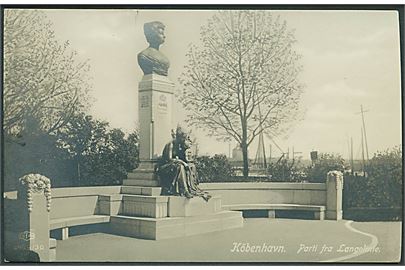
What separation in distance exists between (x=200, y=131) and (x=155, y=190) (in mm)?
549

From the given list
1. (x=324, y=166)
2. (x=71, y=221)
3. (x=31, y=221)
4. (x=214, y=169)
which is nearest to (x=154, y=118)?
(x=214, y=169)

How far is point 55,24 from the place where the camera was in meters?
4.93

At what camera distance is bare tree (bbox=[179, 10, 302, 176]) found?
5008 mm

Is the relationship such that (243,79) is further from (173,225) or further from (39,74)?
(39,74)

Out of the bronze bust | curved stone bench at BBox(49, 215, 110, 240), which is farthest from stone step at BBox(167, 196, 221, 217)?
the bronze bust

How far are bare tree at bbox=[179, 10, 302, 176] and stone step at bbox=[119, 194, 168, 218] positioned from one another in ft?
2.05

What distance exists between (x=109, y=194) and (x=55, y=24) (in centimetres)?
130

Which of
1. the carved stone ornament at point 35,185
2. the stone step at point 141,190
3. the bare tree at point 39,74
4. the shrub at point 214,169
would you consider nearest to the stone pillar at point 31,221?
the carved stone ornament at point 35,185

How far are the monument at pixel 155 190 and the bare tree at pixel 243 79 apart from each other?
0.20m

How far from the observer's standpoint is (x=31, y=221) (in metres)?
4.86

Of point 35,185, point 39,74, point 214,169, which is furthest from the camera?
point 214,169

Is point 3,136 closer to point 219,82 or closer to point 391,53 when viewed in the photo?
point 219,82

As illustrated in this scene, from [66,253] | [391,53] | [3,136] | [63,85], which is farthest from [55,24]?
[391,53]

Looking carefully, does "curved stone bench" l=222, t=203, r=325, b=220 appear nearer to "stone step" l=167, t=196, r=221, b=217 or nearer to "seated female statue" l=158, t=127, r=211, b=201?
"stone step" l=167, t=196, r=221, b=217
